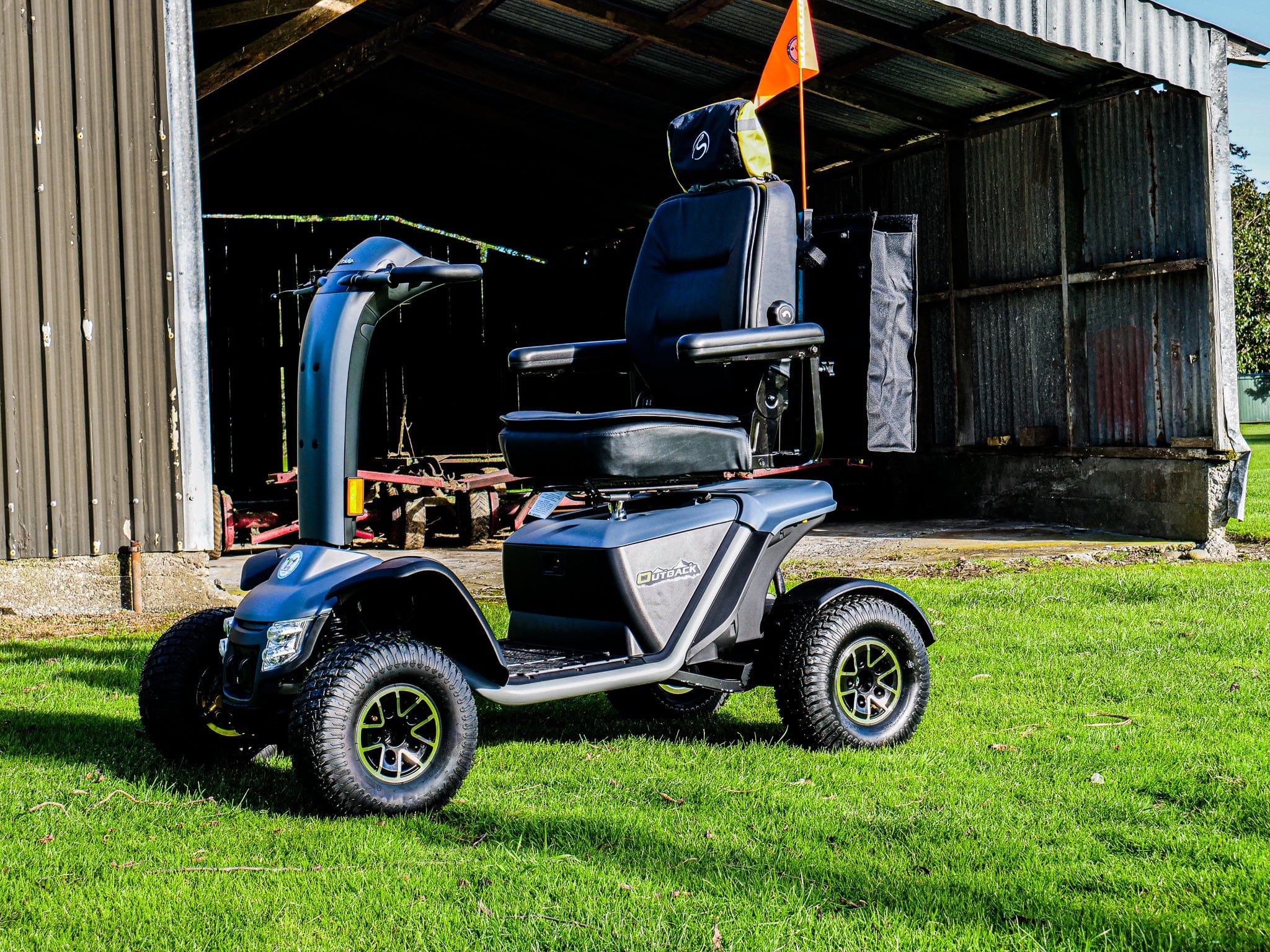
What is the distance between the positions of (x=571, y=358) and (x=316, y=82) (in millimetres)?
7910

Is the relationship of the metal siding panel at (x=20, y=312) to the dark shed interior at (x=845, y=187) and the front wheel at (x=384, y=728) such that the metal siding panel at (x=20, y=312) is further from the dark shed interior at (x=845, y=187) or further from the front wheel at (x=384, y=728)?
the front wheel at (x=384, y=728)

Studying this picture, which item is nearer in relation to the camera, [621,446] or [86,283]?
[621,446]

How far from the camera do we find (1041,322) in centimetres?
1135

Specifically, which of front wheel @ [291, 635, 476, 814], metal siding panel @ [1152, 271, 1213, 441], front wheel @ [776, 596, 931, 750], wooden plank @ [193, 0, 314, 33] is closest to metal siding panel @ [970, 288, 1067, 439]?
metal siding panel @ [1152, 271, 1213, 441]

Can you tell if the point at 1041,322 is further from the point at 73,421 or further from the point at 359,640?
the point at 359,640

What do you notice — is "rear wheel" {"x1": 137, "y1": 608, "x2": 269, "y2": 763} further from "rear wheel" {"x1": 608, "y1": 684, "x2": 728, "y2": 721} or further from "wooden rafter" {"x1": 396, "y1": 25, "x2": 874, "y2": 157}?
"wooden rafter" {"x1": 396, "y1": 25, "x2": 874, "y2": 157}

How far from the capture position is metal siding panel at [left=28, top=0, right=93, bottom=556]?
6.73m

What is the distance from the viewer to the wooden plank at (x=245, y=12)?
9172mm

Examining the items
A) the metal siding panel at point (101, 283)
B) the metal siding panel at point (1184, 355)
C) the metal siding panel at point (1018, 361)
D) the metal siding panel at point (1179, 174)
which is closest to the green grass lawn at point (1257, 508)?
the metal siding panel at point (1184, 355)

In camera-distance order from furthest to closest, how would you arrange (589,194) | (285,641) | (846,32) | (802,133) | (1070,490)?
(589,194) → (1070,490) → (846,32) → (802,133) → (285,641)

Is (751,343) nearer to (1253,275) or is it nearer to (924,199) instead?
(924,199)

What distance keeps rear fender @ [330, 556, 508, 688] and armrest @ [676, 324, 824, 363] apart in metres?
0.93

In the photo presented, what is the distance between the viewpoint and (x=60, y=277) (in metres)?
6.77

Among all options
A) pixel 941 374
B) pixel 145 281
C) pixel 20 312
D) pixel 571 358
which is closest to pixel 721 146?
pixel 571 358
